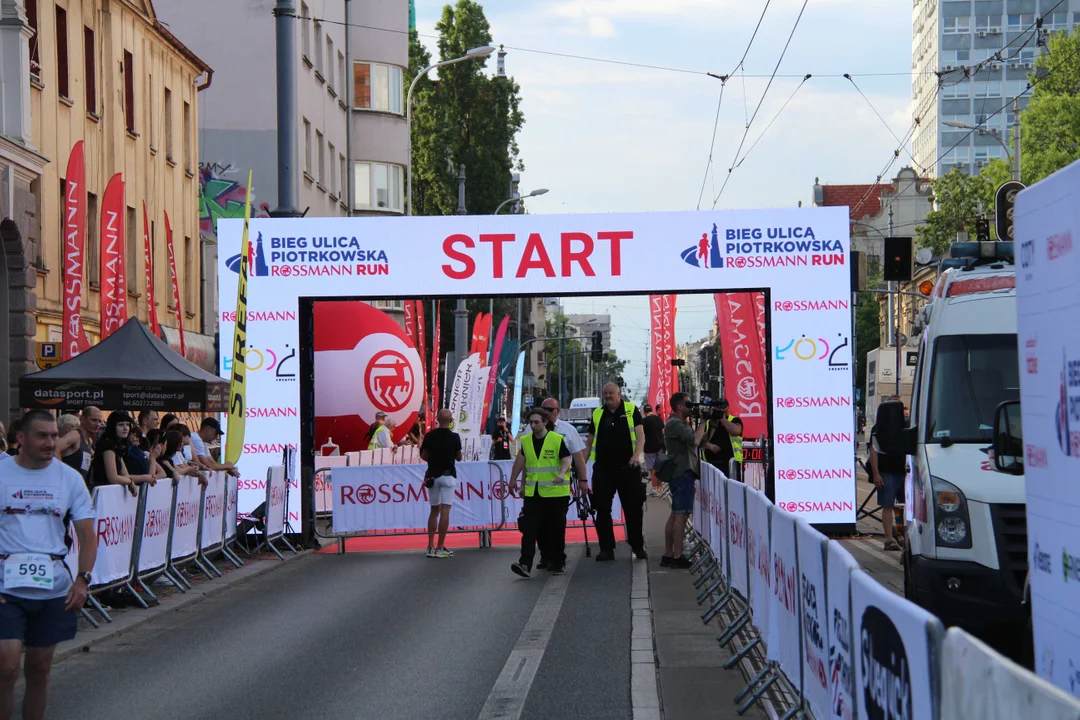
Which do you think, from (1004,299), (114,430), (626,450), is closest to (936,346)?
(1004,299)

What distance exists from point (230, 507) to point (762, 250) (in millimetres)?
6872

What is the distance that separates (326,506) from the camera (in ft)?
75.2

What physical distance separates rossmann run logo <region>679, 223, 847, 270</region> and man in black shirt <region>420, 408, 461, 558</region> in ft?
11.8

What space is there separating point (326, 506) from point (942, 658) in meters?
19.6

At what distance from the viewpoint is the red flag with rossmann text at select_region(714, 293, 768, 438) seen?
2275 cm

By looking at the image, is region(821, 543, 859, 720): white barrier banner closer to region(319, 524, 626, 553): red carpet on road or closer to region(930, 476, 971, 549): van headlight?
region(930, 476, 971, 549): van headlight

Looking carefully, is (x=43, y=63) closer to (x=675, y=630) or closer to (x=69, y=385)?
(x=69, y=385)

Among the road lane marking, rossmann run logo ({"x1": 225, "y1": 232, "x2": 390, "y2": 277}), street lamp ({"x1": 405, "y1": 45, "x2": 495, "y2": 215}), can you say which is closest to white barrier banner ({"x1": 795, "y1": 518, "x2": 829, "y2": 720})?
the road lane marking

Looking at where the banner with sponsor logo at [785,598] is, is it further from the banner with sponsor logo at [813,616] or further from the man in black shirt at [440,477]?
the man in black shirt at [440,477]

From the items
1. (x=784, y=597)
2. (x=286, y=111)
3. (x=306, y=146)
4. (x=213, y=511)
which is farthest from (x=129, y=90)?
(x=784, y=597)

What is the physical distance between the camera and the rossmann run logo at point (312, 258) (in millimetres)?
17656

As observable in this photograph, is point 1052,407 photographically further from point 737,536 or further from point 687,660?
point 737,536

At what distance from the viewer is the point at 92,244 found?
1035 inches

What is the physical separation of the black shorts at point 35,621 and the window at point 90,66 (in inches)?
807
